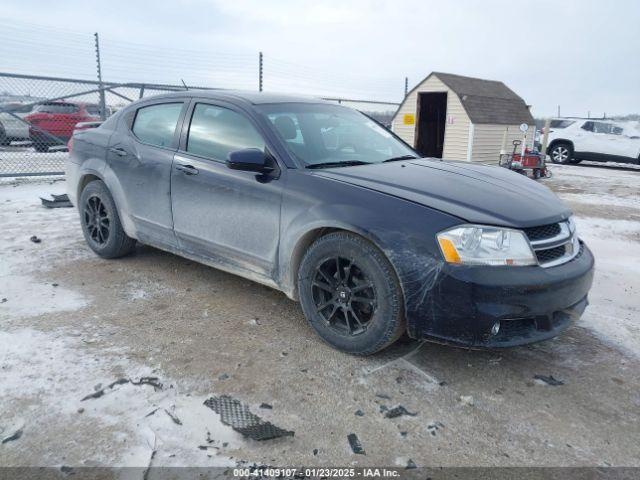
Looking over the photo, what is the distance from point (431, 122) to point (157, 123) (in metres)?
13.3

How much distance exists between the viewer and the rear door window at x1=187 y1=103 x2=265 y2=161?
3.50 m

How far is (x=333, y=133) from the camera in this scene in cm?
373

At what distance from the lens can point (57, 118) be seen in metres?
12.4

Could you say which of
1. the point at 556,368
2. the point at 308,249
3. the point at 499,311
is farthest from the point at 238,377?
the point at 556,368

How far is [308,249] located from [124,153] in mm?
2188

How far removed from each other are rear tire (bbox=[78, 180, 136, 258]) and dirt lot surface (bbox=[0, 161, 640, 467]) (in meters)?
0.41

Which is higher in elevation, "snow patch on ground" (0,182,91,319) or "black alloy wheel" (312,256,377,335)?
"black alloy wheel" (312,256,377,335)

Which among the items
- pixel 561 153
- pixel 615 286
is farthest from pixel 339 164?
pixel 561 153

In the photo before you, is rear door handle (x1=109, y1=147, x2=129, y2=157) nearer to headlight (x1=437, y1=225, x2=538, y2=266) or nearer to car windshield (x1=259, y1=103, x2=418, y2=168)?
car windshield (x1=259, y1=103, x2=418, y2=168)

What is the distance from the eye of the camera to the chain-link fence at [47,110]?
9.30 m

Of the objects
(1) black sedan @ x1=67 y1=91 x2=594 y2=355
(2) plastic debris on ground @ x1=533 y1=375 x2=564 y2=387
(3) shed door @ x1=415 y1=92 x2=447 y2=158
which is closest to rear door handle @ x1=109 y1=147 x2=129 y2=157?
(1) black sedan @ x1=67 y1=91 x2=594 y2=355

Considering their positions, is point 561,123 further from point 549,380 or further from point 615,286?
point 549,380

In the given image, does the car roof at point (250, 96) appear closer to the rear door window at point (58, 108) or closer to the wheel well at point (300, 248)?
the wheel well at point (300, 248)

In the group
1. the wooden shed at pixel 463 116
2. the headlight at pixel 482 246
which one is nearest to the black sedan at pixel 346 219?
the headlight at pixel 482 246
